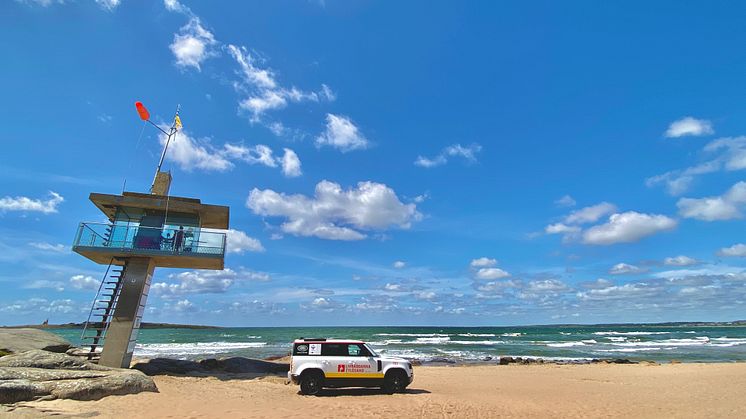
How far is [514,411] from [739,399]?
382 inches

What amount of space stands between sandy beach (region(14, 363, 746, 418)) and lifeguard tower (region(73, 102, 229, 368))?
2920 mm

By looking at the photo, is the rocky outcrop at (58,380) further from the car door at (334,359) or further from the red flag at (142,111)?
the red flag at (142,111)

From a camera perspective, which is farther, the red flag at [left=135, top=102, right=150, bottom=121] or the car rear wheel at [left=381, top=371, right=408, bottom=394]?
the red flag at [left=135, top=102, right=150, bottom=121]

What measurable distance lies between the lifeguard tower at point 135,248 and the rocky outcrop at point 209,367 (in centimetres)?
217

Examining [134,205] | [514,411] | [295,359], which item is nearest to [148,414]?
[295,359]

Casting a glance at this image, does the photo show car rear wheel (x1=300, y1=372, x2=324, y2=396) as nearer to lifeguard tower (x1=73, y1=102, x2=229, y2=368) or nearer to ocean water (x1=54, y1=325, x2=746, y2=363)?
lifeguard tower (x1=73, y1=102, x2=229, y2=368)

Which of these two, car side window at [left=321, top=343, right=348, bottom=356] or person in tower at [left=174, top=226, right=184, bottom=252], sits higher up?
person in tower at [left=174, top=226, right=184, bottom=252]

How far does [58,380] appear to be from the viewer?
37.7 feet

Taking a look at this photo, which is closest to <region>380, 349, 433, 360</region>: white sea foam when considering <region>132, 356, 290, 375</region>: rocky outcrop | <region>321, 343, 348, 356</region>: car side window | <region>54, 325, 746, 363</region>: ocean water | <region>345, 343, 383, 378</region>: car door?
<region>54, 325, 746, 363</region>: ocean water

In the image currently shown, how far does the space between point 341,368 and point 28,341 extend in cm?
1550

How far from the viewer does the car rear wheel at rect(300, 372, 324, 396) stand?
44.6 ft

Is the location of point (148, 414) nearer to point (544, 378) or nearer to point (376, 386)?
point (376, 386)

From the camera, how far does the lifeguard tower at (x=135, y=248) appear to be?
18.0 meters

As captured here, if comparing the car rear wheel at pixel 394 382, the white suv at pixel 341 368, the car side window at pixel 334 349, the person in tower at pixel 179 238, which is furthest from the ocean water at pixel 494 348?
the person in tower at pixel 179 238
